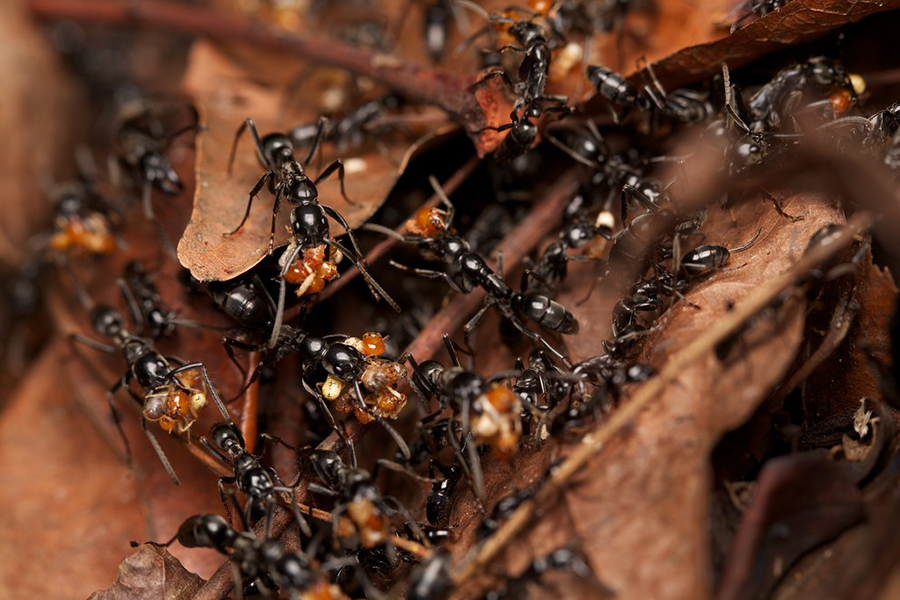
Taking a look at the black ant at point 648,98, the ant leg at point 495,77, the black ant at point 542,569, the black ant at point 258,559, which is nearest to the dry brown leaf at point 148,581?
the black ant at point 258,559

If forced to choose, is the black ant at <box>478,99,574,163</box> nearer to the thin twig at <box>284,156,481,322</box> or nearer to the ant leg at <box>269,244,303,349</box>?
the thin twig at <box>284,156,481,322</box>

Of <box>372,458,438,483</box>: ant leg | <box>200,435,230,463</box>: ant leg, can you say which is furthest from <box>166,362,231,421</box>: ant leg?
<box>372,458,438,483</box>: ant leg

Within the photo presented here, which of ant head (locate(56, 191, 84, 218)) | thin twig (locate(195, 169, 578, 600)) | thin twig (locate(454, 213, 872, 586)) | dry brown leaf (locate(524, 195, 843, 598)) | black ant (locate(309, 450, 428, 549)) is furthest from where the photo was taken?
ant head (locate(56, 191, 84, 218))

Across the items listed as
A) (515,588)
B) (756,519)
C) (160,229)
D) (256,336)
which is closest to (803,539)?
(756,519)

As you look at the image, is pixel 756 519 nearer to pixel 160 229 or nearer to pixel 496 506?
pixel 496 506

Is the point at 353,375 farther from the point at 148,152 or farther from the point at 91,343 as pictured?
the point at 148,152

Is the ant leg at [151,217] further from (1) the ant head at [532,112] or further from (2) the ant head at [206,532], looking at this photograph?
(1) the ant head at [532,112]

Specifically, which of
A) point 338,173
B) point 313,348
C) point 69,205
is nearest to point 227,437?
point 313,348
